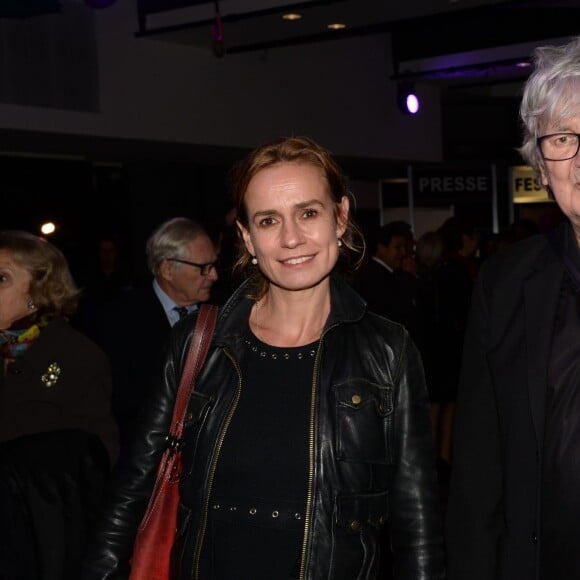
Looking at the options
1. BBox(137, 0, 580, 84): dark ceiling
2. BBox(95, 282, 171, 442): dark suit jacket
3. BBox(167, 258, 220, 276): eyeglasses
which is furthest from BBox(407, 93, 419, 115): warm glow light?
BBox(95, 282, 171, 442): dark suit jacket

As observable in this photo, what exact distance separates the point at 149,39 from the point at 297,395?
26.3ft

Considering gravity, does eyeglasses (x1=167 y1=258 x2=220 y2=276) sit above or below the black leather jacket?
above

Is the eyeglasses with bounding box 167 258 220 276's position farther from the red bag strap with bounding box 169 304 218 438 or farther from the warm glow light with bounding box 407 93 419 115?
the warm glow light with bounding box 407 93 419 115

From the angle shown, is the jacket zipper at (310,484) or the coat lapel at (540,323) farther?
the jacket zipper at (310,484)

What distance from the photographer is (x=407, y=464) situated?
2.27m

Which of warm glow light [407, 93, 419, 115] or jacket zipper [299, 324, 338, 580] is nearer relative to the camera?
jacket zipper [299, 324, 338, 580]

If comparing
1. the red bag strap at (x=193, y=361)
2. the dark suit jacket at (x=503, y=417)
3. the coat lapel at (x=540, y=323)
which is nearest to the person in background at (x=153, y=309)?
the red bag strap at (x=193, y=361)

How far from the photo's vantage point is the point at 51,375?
11.4 ft

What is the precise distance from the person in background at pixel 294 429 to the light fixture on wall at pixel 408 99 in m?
10.6

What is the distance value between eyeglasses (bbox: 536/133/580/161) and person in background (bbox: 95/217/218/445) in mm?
2412

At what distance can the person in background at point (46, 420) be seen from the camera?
122 inches

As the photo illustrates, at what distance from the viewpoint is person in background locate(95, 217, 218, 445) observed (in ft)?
14.4

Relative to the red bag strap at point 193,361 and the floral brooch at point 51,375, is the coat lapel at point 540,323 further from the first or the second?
the floral brooch at point 51,375

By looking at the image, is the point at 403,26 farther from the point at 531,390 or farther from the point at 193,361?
the point at 531,390
